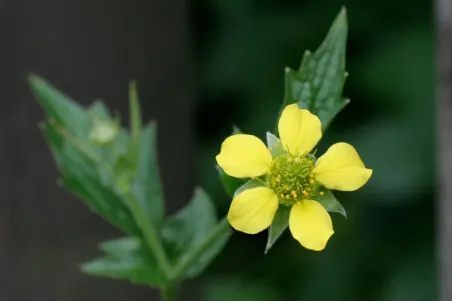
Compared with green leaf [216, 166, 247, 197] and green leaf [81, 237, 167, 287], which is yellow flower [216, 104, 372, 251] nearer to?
green leaf [216, 166, 247, 197]

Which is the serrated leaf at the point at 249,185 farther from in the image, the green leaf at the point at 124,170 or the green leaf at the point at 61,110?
the green leaf at the point at 61,110

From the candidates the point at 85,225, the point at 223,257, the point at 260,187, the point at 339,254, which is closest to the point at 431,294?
the point at 339,254

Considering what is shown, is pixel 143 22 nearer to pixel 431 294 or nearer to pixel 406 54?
pixel 406 54

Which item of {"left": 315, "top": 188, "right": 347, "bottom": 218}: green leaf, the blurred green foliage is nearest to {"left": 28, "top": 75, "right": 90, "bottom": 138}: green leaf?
{"left": 315, "top": 188, "right": 347, "bottom": 218}: green leaf

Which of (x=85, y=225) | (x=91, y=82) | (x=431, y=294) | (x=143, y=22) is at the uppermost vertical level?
(x=143, y=22)

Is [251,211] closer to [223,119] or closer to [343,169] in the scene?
[343,169]

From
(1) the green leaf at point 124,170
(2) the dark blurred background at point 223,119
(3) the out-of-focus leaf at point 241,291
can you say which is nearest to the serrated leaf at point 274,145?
(1) the green leaf at point 124,170
